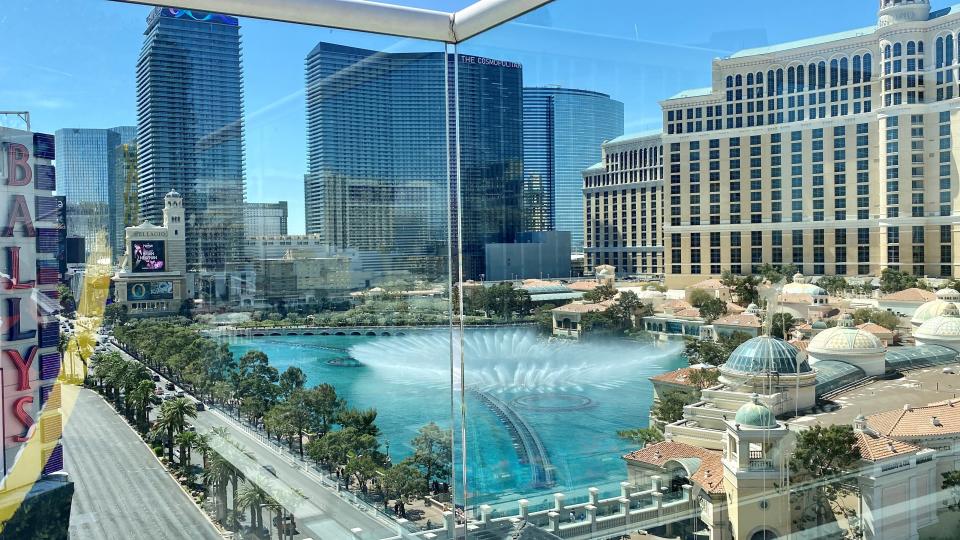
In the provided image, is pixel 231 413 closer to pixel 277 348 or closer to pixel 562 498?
pixel 277 348

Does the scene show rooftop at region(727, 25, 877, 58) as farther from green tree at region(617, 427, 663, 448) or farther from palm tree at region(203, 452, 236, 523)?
palm tree at region(203, 452, 236, 523)

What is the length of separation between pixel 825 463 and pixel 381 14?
1103mm

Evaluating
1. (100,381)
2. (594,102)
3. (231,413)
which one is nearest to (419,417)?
(231,413)

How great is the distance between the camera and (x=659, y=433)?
50.6 inches

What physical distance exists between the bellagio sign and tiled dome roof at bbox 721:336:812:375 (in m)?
1.21

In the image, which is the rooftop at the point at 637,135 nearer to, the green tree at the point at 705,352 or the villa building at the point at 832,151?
the villa building at the point at 832,151

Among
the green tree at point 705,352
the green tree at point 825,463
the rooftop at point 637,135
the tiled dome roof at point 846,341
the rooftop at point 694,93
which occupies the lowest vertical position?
the green tree at point 825,463

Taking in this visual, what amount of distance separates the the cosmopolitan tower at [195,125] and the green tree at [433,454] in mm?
1064

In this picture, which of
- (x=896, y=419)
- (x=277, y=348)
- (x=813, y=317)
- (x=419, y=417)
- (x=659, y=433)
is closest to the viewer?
(x=896, y=419)

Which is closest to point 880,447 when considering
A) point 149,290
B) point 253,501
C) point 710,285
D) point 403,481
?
point 710,285

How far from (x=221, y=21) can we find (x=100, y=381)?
3.16 feet

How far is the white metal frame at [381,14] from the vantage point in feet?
3.84

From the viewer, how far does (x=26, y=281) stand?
110cm

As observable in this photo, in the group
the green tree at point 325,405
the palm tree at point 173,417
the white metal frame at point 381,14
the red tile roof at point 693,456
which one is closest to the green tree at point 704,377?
the red tile roof at point 693,456
